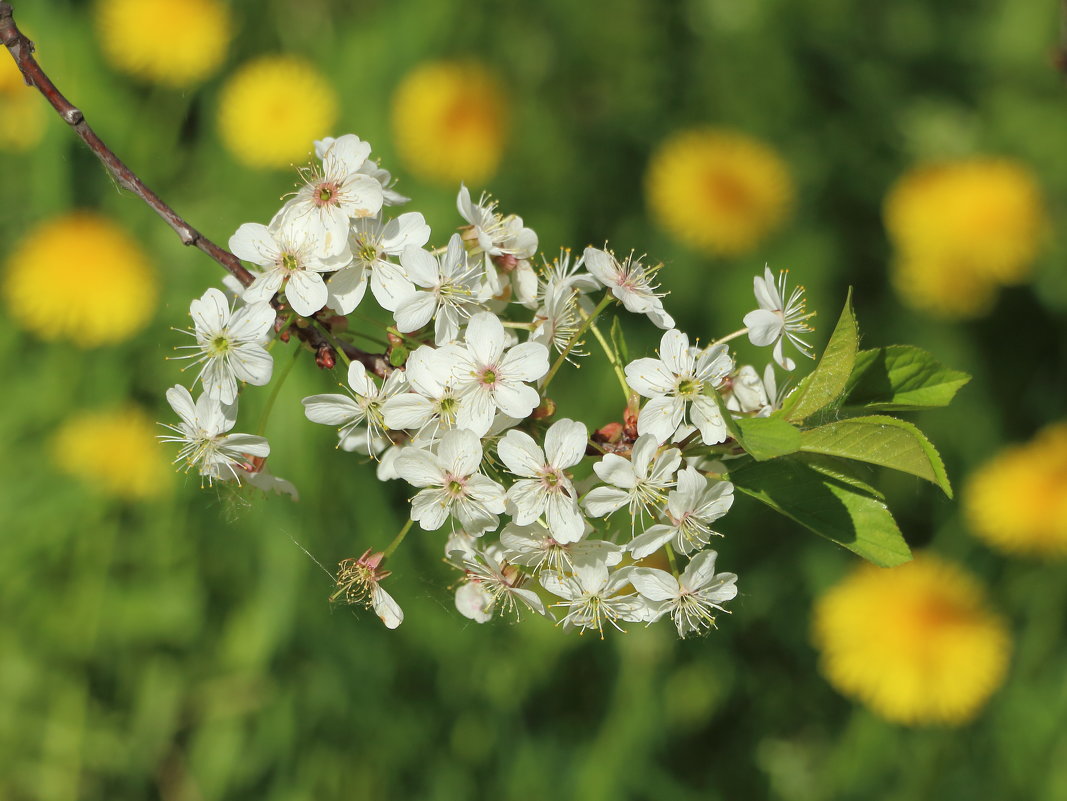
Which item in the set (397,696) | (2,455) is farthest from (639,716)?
(2,455)

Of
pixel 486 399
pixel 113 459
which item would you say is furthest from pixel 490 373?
pixel 113 459

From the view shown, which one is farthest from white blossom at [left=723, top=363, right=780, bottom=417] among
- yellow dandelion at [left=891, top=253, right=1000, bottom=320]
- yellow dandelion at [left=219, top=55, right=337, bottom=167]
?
yellow dandelion at [left=891, top=253, right=1000, bottom=320]

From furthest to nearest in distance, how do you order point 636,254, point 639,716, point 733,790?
point 636,254, point 733,790, point 639,716

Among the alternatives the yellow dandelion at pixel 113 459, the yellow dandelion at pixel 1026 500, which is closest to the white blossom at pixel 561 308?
the yellow dandelion at pixel 113 459

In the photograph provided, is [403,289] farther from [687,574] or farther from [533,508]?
[687,574]

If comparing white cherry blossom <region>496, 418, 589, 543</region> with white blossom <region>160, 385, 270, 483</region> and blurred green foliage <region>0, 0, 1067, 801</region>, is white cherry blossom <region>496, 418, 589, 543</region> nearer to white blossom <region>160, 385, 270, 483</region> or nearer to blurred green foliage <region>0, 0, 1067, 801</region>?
white blossom <region>160, 385, 270, 483</region>

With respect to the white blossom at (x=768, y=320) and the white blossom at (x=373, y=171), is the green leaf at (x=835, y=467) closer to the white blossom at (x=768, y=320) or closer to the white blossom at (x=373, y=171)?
the white blossom at (x=768, y=320)
